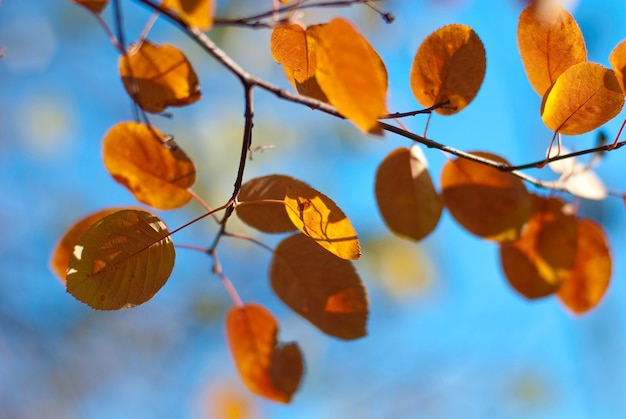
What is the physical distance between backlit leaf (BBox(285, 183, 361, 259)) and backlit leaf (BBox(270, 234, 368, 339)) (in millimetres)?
126

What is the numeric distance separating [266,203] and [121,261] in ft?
0.58

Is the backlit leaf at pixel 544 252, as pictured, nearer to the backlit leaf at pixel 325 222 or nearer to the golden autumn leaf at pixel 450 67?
the golden autumn leaf at pixel 450 67

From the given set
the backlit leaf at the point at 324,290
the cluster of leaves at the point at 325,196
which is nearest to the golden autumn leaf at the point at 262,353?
the cluster of leaves at the point at 325,196

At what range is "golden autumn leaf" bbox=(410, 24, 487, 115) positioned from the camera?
24.8 inches

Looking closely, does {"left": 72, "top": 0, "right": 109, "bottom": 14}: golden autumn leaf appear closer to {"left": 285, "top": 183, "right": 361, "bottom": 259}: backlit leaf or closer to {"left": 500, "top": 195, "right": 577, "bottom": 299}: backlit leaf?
{"left": 285, "top": 183, "right": 361, "bottom": 259}: backlit leaf

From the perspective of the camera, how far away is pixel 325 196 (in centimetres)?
54

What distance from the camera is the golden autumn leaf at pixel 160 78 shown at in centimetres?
57

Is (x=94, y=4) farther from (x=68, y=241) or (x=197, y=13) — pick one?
(x=68, y=241)

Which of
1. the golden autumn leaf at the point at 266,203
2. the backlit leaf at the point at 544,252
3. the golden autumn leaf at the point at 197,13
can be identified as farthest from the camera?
the backlit leaf at the point at 544,252

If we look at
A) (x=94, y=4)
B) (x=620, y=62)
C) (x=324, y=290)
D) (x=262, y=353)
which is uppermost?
(x=620, y=62)

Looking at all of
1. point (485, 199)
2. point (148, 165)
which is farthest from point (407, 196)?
point (148, 165)

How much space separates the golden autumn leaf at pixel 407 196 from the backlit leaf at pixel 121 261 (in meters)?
0.31

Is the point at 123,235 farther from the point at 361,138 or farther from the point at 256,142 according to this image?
the point at 361,138

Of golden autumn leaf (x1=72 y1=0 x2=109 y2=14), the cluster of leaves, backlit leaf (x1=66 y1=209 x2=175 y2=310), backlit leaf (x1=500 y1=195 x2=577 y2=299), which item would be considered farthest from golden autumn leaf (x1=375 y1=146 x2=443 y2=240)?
golden autumn leaf (x1=72 y1=0 x2=109 y2=14)
